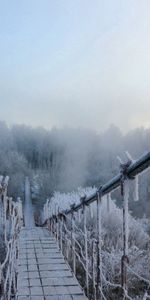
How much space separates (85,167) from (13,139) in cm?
1251

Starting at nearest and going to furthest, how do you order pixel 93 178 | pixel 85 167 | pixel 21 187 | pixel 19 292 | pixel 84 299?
pixel 84 299, pixel 19 292, pixel 21 187, pixel 93 178, pixel 85 167

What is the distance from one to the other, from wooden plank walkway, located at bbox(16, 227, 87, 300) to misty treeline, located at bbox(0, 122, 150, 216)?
24495 millimetres

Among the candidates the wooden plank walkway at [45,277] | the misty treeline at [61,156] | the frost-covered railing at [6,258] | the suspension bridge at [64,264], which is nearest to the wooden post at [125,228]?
the suspension bridge at [64,264]

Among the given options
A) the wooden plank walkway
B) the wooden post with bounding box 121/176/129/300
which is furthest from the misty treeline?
the wooden post with bounding box 121/176/129/300

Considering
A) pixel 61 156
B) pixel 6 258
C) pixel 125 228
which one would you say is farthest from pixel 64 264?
pixel 61 156

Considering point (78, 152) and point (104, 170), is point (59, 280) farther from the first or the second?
point (78, 152)

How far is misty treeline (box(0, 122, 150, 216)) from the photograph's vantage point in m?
45.4

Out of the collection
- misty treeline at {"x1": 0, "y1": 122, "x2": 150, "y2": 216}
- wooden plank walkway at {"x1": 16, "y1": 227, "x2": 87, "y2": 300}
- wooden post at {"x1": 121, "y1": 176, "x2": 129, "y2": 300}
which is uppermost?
misty treeline at {"x1": 0, "y1": 122, "x2": 150, "y2": 216}

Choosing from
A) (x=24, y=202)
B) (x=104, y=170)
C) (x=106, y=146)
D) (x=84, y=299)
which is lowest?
(x=84, y=299)

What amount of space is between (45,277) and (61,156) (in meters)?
53.4

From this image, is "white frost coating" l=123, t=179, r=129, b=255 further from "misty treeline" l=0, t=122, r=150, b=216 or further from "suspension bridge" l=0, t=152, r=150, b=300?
"misty treeline" l=0, t=122, r=150, b=216

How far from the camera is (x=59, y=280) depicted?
7293 millimetres

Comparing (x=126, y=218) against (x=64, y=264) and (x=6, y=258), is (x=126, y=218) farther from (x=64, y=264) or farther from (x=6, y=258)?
(x=64, y=264)

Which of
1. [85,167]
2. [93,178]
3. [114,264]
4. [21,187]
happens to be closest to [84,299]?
[114,264]
